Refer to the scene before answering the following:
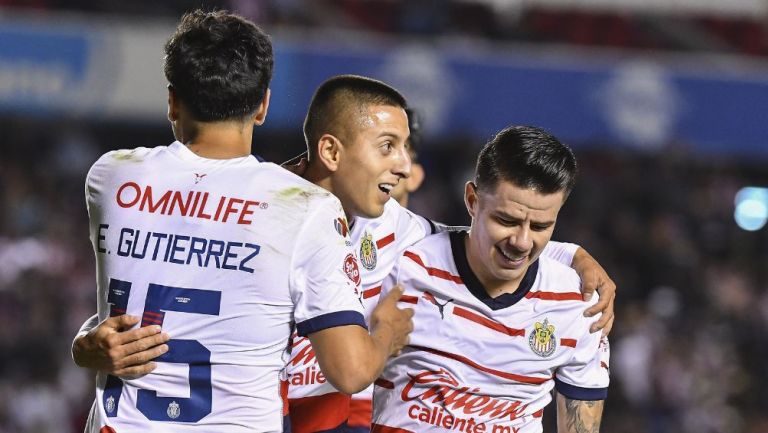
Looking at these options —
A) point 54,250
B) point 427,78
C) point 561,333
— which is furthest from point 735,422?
point 561,333

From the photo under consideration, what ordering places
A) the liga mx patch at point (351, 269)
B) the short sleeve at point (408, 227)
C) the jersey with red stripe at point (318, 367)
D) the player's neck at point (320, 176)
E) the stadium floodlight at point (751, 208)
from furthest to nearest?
1. the stadium floodlight at point (751, 208)
2. the short sleeve at point (408, 227)
3. the jersey with red stripe at point (318, 367)
4. the player's neck at point (320, 176)
5. the liga mx patch at point (351, 269)

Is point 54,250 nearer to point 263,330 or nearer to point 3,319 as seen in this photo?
point 3,319

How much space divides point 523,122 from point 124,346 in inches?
Answer: 390

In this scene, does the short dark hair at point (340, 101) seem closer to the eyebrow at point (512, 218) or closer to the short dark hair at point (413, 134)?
the eyebrow at point (512, 218)

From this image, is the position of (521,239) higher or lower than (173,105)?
lower

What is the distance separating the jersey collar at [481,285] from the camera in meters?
3.63

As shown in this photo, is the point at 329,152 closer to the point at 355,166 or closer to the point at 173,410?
the point at 355,166

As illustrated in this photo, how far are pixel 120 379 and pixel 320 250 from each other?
58 cm

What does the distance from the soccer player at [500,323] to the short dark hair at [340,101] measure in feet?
1.17

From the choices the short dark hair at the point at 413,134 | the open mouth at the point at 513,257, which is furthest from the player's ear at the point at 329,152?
the short dark hair at the point at 413,134

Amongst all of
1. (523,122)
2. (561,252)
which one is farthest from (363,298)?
(523,122)

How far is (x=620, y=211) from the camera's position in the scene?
12.2m

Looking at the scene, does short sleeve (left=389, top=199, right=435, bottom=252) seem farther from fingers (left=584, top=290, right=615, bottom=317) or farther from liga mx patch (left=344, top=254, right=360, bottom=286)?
liga mx patch (left=344, top=254, right=360, bottom=286)

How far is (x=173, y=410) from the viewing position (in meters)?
2.85
